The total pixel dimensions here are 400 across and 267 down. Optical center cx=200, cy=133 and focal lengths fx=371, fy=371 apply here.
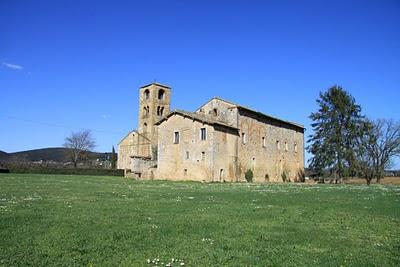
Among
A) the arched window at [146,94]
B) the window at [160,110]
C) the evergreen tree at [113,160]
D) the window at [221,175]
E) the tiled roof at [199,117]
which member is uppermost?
the arched window at [146,94]

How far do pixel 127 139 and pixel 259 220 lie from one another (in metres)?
80.6

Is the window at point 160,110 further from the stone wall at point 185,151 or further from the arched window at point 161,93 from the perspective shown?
the stone wall at point 185,151

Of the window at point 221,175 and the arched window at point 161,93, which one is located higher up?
the arched window at point 161,93

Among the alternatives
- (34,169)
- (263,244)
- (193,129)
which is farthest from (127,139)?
(263,244)

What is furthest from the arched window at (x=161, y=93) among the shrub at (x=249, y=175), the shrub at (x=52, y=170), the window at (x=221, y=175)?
the window at (x=221, y=175)

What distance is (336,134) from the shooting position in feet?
194

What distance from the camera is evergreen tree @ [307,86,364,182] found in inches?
2304

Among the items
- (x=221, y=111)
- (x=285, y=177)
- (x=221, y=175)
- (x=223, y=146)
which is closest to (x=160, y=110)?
(x=221, y=111)

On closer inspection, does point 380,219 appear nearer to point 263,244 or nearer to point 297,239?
point 297,239

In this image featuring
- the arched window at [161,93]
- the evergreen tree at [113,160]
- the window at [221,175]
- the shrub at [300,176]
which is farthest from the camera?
the evergreen tree at [113,160]

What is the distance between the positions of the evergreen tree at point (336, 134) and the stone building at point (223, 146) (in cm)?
673

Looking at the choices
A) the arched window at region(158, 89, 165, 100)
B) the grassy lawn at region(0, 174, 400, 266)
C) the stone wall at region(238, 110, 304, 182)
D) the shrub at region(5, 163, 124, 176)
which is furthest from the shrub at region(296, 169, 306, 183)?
the grassy lawn at region(0, 174, 400, 266)

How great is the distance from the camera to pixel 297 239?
391 inches

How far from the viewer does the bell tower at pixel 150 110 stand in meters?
86.9
